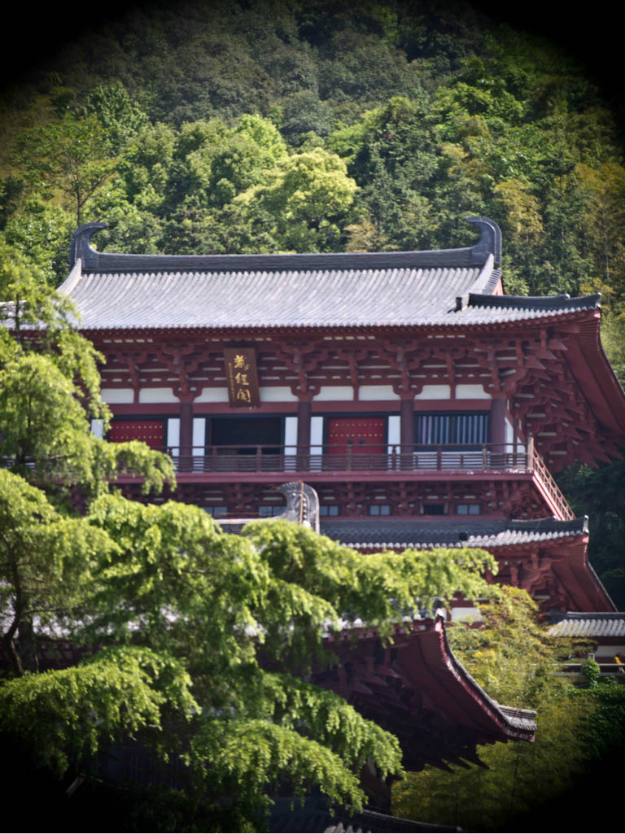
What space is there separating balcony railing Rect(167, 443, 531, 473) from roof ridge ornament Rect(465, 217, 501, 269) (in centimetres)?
626

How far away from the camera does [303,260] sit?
36594 mm

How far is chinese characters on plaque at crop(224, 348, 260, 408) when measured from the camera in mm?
32125

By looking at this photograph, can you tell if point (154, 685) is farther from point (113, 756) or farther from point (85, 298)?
point (85, 298)

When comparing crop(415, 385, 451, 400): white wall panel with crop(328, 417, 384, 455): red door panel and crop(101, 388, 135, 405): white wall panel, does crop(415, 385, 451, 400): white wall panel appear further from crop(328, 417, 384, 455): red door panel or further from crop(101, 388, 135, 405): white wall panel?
crop(101, 388, 135, 405): white wall panel

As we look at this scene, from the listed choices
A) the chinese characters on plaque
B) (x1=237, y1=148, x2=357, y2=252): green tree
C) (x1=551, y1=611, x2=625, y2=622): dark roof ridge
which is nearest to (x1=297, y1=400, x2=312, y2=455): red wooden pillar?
the chinese characters on plaque

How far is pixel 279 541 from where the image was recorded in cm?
1603

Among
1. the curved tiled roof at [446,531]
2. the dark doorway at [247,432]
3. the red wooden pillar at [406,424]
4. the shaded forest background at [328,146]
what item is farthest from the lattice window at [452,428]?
the shaded forest background at [328,146]

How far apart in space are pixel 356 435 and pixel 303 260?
20.8ft

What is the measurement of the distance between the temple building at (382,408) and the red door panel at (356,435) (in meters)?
0.03

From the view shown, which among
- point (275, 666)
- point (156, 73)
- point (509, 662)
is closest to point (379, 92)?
point (156, 73)

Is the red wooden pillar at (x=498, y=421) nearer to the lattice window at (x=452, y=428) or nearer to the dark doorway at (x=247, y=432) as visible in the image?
the lattice window at (x=452, y=428)

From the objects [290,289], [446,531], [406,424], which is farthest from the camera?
[290,289]

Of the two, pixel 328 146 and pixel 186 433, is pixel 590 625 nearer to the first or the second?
pixel 186 433

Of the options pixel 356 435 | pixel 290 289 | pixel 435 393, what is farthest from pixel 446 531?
pixel 290 289
